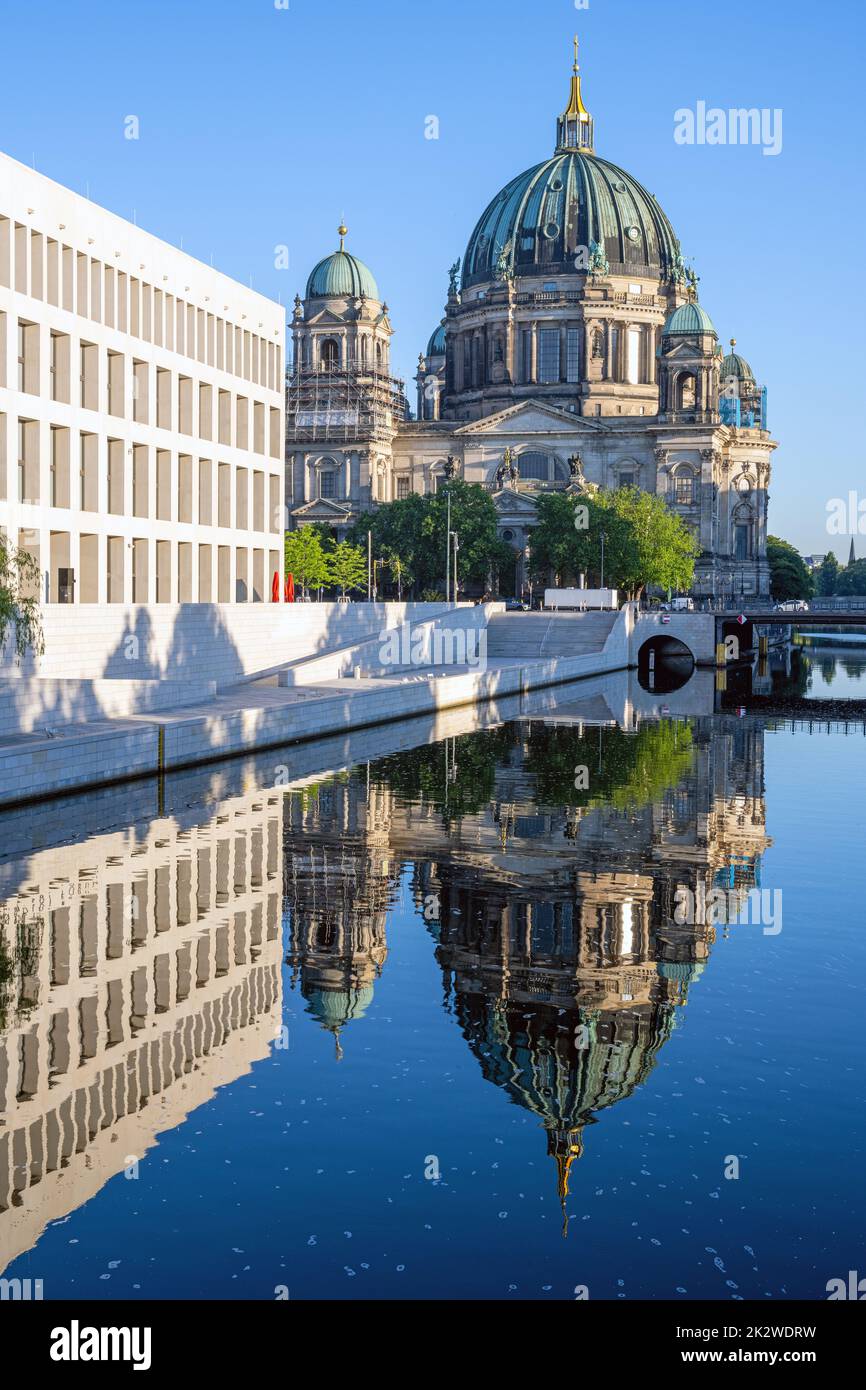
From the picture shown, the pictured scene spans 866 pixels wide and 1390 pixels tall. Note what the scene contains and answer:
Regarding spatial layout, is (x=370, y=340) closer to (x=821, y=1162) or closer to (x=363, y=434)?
(x=363, y=434)

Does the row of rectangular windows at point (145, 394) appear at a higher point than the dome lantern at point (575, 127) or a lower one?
lower

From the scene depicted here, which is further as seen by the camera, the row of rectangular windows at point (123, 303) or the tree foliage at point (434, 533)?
the tree foliage at point (434, 533)

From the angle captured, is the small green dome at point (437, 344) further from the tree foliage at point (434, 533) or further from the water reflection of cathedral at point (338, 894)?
the water reflection of cathedral at point (338, 894)

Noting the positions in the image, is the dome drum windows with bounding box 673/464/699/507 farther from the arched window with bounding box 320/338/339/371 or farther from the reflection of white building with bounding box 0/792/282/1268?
the reflection of white building with bounding box 0/792/282/1268

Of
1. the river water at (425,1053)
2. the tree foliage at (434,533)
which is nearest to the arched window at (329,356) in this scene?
the tree foliage at (434,533)

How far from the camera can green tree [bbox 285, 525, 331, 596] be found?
348 feet

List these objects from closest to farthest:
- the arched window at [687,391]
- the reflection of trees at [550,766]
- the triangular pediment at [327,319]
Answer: the reflection of trees at [550,766]
the triangular pediment at [327,319]
the arched window at [687,391]

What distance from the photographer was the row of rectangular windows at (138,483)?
2023 inches

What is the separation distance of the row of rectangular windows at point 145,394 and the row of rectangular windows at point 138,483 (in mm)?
1157

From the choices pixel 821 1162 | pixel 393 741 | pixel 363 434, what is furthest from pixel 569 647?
pixel 821 1162

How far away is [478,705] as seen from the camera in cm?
5916
